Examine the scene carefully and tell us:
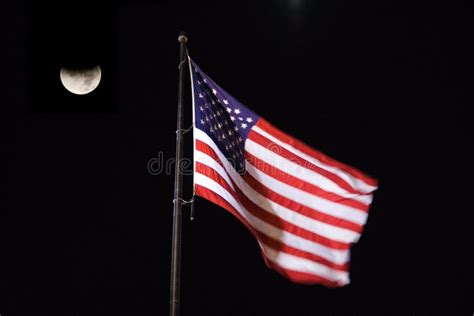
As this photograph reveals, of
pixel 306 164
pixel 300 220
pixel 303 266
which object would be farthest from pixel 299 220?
pixel 306 164

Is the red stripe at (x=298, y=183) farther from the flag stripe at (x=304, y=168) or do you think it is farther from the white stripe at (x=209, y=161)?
the white stripe at (x=209, y=161)

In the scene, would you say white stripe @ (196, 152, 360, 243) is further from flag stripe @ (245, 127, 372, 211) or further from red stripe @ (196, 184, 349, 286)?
flag stripe @ (245, 127, 372, 211)

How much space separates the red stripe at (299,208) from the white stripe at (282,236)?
504 mm

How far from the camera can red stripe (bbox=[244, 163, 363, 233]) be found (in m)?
16.8

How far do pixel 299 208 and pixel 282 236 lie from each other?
2.33ft

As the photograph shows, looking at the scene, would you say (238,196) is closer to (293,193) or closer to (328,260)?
(293,193)

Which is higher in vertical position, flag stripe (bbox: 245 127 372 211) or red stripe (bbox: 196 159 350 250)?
flag stripe (bbox: 245 127 372 211)

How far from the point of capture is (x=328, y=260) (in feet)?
55.6

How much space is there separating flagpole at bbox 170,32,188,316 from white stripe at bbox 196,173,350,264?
0.56m

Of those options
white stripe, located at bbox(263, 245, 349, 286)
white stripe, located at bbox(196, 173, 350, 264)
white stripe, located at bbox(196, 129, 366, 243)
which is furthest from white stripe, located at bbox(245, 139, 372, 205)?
white stripe, located at bbox(263, 245, 349, 286)

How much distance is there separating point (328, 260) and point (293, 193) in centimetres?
152

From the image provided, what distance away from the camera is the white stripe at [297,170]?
55.8 feet

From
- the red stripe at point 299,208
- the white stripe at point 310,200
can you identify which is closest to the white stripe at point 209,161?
the red stripe at point 299,208

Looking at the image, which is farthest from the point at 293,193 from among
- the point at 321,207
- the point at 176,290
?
the point at 176,290
